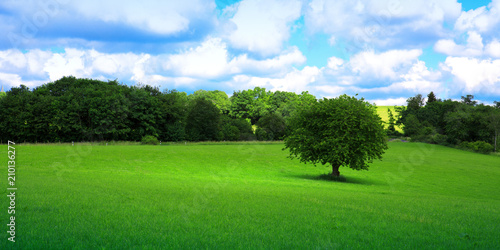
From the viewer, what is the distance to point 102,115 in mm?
82250

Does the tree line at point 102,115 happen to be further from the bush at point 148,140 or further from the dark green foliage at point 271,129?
the bush at point 148,140

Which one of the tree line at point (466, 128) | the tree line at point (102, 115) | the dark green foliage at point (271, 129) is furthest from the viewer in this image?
the dark green foliage at point (271, 129)

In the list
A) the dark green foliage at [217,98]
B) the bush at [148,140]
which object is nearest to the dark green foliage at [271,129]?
the dark green foliage at [217,98]

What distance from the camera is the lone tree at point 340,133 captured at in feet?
99.6

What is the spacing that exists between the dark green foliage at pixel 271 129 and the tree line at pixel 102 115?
1.30 feet

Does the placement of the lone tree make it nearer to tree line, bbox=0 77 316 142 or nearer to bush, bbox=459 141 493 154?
tree line, bbox=0 77 316 142

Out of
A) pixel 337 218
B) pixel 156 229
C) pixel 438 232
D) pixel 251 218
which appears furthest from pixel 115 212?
pixel 438 232

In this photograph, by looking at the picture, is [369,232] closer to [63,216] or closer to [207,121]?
[63,216]

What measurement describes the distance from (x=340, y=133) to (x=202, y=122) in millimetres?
81021

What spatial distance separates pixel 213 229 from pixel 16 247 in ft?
14.6

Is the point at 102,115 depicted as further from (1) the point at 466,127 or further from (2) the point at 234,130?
(1) the point at 466,127

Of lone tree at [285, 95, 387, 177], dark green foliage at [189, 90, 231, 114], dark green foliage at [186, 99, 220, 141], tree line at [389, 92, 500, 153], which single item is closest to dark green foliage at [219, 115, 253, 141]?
dark green foliage at [186, 99, 220, 141]

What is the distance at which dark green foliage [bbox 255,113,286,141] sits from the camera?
406 ft

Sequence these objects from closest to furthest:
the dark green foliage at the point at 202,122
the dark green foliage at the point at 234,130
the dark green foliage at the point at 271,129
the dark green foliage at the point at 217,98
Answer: the dark green foliage at the point at 202,122 → the dark green foliage at the point at 234,130 → the dark green foliage at the point at 271,129 → the dark green foliage at the point at 217,98
